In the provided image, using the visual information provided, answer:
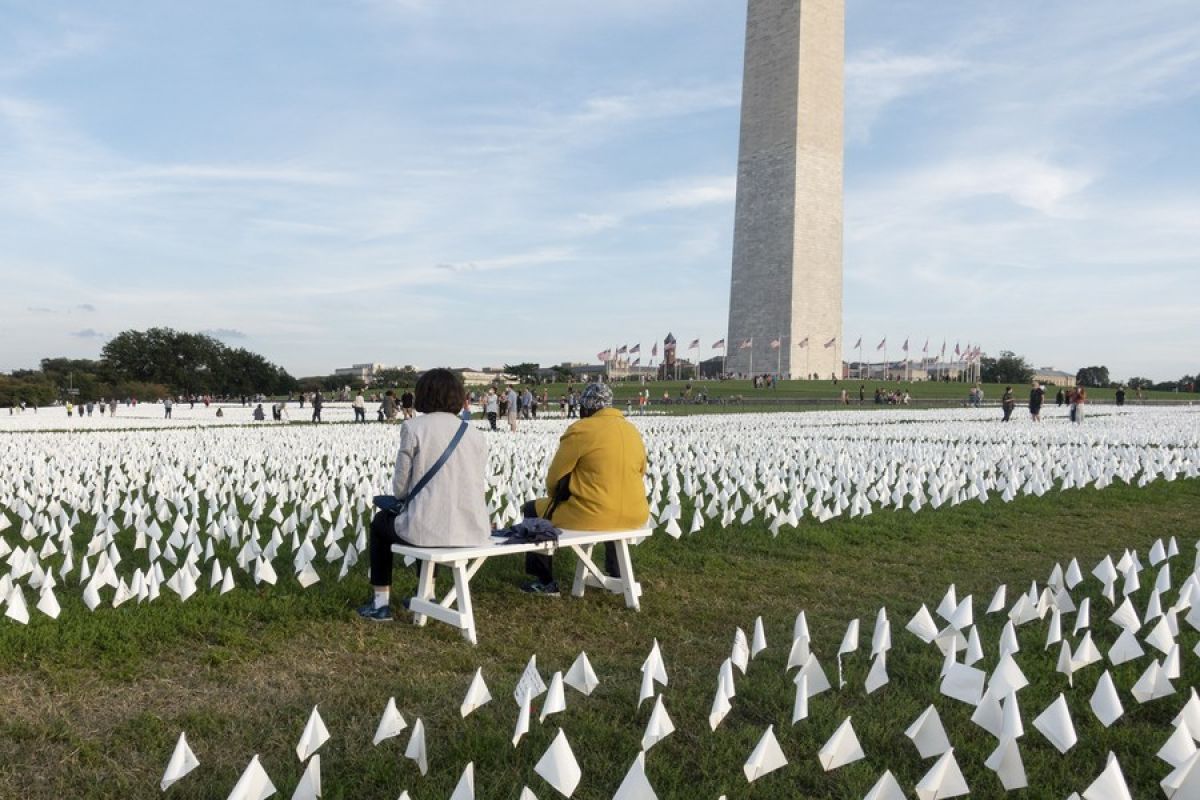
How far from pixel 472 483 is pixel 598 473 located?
0.94m

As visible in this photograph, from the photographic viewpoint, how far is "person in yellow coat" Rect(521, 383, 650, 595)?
19.0 feet

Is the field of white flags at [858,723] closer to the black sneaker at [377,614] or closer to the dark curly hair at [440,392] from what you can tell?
the black sneaker at [377,614]

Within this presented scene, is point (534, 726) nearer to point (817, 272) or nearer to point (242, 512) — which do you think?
point (242, 512)

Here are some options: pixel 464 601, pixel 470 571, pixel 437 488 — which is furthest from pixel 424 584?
pixel 437 488

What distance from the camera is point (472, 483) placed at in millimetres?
5262

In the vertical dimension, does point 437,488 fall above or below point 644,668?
above

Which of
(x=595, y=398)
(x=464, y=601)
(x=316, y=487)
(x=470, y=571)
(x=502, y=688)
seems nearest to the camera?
(x=502, y=688)

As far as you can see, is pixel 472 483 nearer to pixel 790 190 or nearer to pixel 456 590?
pixel 456 590

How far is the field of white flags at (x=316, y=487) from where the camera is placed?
6.40 m

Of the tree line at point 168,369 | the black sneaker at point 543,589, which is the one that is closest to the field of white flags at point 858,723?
the black sneaker at point 543,589

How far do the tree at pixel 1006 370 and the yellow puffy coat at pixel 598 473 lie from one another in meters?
104

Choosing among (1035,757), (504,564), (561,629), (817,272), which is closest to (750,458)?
(504,564)

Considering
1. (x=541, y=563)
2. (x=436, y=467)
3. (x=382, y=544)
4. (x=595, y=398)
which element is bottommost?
(x=541, y=563)

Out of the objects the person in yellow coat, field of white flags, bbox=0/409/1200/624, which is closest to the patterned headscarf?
the person in yellow coat
